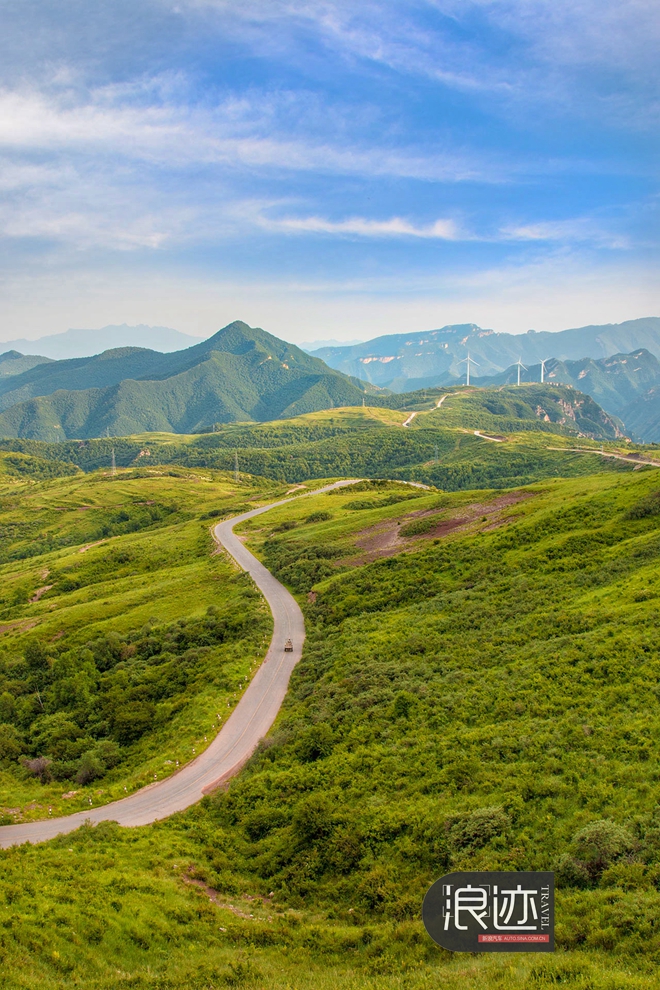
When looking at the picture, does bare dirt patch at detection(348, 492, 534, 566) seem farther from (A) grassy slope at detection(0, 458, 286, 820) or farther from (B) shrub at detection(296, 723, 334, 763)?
(B) shrub at detection(296, 723, 334, 763)

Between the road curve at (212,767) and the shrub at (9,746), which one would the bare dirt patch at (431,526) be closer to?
the road curve at (212,767)

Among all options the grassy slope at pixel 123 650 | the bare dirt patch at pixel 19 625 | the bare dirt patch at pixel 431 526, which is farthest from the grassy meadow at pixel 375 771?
the bare dirt patch at pixel 19 625

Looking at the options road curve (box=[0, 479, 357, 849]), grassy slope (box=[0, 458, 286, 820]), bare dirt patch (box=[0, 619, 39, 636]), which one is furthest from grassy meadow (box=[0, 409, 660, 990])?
bare dirt patch (box=[0, 619, 39, 636])

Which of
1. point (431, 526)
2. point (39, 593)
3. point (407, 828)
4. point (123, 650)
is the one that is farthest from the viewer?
point (39, 593)

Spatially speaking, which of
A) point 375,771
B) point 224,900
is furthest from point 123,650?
point 224,900

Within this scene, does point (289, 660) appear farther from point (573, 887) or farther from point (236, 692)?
point (573, 887)

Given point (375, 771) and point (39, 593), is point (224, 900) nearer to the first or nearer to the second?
point (375, 771)
